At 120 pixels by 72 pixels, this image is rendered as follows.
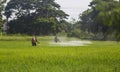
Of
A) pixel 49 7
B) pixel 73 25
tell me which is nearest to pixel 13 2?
pixel 49 7

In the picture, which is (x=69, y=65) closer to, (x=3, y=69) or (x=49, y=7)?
(x=3, y=69)

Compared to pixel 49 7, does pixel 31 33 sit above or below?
below

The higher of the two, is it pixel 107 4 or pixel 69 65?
pixel 107 4

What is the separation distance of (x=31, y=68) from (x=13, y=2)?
70582 mm

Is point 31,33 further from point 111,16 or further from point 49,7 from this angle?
point 111,16

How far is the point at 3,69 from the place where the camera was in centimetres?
1611

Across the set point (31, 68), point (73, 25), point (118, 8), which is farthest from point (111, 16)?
point (73, 25)

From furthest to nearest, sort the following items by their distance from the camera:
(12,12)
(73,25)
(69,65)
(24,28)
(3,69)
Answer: (73,25), (12,12), (24,28), (69,65), (3,69)

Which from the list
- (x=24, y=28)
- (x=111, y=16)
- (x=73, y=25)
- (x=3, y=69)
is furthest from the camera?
(x=73, y=25)

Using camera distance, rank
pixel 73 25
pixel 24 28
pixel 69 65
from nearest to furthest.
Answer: pixel 69 65 < pixel 24 28 < pixel 73 25

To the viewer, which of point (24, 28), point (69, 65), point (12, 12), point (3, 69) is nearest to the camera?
point (3, 69)

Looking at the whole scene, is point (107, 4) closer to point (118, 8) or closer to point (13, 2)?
point (118, 8)

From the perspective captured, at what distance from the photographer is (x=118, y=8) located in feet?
44.3

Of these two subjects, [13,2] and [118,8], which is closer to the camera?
[118,8]
